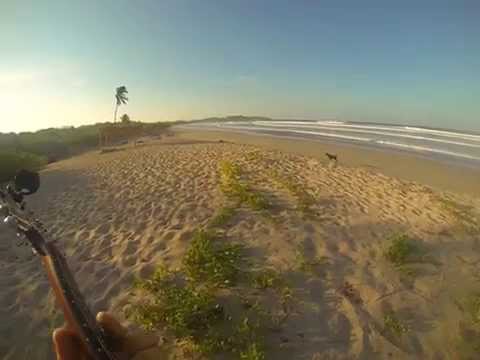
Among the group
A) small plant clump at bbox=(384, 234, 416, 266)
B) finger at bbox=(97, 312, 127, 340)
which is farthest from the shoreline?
finger at bbox=(97, 312, 127, 340)

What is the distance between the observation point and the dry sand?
353 cm

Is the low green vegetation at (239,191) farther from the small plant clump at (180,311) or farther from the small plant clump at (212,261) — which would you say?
the small plant clump at (180,311)

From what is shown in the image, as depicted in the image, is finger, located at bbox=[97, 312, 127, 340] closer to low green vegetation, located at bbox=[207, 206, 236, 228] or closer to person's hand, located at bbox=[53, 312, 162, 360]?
person's hand, located at bbox=[53, 312, 162, 360]

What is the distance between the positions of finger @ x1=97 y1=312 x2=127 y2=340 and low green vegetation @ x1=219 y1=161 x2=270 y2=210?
180 inches

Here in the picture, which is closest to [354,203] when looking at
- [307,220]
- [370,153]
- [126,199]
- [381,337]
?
[307,220]

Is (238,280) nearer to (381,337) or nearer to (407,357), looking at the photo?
(381,337)

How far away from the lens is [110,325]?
2605 mm

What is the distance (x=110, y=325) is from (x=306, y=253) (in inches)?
136

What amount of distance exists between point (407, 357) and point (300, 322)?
1.22 metres

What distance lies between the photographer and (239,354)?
10.4 ft

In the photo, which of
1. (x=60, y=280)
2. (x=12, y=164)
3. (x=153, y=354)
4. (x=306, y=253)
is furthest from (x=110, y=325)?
(x=12, y=164)

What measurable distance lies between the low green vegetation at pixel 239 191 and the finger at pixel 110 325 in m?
4.56

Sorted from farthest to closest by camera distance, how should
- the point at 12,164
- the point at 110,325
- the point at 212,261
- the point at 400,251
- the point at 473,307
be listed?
the point at 12,164, the point at 400,251, the point at 212,261, the point at 473,307, the point at 110,325

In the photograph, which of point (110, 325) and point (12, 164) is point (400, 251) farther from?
point (12, 164)
